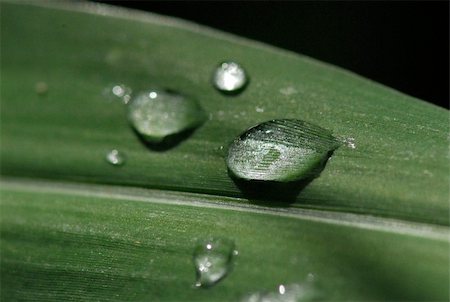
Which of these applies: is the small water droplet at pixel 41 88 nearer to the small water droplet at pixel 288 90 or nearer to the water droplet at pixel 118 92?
the water droplet at pixel 118 92

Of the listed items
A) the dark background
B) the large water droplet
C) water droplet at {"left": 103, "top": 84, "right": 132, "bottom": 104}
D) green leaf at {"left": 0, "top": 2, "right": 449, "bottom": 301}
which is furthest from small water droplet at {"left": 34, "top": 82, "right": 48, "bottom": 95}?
the large water droplet

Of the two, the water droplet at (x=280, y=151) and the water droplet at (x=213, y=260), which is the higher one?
the water droplet at (x=280, y=151)

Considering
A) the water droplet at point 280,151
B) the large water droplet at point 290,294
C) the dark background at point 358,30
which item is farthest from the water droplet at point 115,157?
the dark background at point 358,30

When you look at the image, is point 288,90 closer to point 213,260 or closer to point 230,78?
point 230,78

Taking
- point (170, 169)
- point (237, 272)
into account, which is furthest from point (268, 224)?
point (170, 169)

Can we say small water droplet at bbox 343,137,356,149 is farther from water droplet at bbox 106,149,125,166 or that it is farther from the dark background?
the dark background

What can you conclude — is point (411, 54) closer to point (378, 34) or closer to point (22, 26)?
point (378, 34)

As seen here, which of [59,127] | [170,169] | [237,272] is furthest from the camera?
[59,127]
